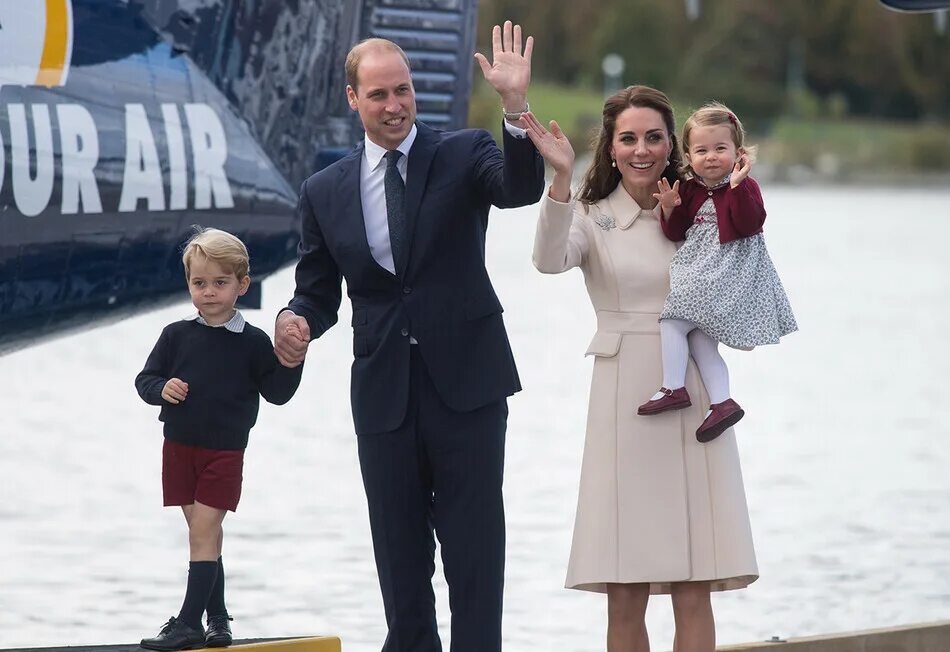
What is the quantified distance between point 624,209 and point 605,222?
0.06 m

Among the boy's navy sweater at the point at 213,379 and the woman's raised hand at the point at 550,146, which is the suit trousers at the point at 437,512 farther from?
the woman's raised hand at the point at 550,146

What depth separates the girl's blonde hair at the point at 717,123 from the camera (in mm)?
3803

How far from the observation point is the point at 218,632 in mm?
3865

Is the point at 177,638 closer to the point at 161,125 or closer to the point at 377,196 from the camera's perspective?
the point at 377,196

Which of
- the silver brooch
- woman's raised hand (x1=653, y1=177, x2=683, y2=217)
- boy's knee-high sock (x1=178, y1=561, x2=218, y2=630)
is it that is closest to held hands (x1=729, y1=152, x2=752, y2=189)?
woman's raised hand (x1=653, y1=177, x2=683, y2=217)

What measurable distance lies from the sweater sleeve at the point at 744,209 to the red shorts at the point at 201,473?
125cm

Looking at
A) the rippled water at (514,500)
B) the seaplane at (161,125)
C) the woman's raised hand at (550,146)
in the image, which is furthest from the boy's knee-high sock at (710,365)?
the rippled water at (514,500)

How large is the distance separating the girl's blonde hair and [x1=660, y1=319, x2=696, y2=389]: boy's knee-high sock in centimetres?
41

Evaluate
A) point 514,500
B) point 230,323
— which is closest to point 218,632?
point 230,323

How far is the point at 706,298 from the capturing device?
12.4 ft

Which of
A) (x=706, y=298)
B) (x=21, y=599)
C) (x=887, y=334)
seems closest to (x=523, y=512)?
(x=21, y=599)

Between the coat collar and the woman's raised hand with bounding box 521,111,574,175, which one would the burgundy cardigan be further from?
the woman's raised hand with bounding box 521,111,574,175

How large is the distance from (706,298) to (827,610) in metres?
3.64

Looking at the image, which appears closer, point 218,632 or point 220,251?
point 220,251
